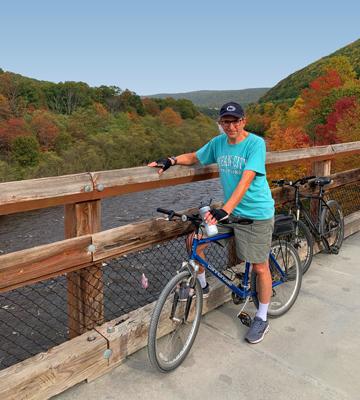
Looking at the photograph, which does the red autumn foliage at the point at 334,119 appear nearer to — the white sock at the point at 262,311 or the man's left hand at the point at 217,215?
the white sock at the point at 262,311

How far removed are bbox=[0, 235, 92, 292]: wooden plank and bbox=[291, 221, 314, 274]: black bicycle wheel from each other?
2311mm

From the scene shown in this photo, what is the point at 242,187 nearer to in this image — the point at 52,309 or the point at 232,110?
the point at 232,110

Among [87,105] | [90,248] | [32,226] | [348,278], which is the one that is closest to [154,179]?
[90,248]

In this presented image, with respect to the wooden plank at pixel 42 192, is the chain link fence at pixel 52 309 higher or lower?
lower

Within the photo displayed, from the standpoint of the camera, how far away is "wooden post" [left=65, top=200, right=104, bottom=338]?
2.49 m

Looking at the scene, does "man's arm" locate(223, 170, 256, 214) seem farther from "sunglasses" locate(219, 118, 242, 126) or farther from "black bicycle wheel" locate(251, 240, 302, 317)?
"black bicycle wheel" locate(251, 240, 302, 317)

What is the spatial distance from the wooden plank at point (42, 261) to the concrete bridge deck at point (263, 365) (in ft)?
2.41

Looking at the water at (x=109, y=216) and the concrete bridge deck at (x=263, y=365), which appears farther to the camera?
the water at (x=109, y=216)

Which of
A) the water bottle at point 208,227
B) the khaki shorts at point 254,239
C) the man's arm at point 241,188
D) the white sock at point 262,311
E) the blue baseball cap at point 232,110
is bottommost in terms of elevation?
the white sock at point 262,311

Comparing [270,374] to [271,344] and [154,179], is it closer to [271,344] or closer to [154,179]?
[271,344]

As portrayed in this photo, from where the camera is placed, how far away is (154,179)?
281cm

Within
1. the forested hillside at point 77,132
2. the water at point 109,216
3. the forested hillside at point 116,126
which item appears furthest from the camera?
the forested hillside at point 77,132

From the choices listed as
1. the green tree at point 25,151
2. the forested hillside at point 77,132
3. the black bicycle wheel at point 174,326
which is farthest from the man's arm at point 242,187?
the green tree at point 25,151

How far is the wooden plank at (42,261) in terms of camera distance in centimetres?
209
